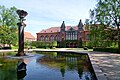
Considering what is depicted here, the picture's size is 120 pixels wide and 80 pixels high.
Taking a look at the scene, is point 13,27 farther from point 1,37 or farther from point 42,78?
point 42,78

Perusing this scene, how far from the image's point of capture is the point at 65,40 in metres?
75.1

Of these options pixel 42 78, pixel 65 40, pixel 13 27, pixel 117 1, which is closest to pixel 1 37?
pixel 13 27

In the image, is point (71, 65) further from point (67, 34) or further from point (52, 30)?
point (52, 30)

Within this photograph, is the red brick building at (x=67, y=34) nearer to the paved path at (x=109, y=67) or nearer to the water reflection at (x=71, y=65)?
the water reflection at (x=71, y=65)

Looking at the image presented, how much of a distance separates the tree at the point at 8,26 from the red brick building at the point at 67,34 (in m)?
22.2

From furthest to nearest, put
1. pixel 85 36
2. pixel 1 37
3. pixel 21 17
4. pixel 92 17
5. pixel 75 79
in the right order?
pixel 85 36, pixel 1 37, pixel 92 17, pixel 21 17, pixel 75 79

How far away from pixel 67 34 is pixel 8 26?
26725mm

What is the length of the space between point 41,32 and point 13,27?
24.4 metres

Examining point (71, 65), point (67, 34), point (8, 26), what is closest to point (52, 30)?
point (67, 34)

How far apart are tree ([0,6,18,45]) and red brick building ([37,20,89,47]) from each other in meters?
22.2

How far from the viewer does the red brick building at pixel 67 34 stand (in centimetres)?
7288

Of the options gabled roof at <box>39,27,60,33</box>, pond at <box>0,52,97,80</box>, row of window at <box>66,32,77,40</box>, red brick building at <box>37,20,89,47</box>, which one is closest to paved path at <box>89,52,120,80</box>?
pond at <box>0,52,97,80</box>

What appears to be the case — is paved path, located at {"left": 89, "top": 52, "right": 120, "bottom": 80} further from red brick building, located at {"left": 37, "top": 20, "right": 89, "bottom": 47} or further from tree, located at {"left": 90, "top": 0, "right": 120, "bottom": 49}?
red brick building, located at {"left": 37, "top": 20, "right": 89, "bottom": 47}

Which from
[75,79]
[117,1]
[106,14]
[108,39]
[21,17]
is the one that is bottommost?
[75,79]
